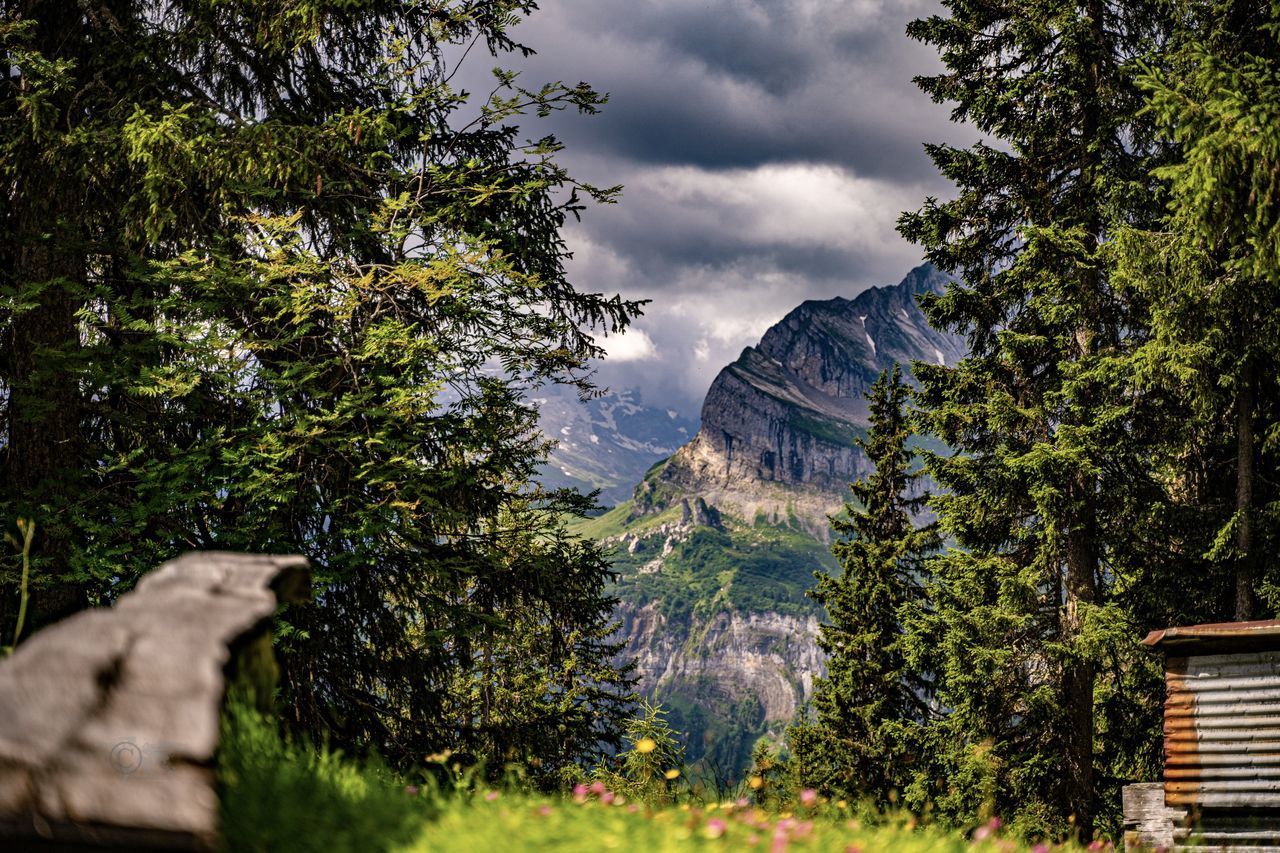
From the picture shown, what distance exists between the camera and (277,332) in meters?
8.06

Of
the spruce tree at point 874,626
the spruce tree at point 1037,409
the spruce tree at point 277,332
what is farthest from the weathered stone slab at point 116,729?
the spruce tree at point 874,626

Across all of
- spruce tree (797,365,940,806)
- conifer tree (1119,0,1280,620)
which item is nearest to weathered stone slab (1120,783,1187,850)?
conifer tree (1119,0,1280,620)

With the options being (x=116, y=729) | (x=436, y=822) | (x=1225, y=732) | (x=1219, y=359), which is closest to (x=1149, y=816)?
(x=1225, y=732)

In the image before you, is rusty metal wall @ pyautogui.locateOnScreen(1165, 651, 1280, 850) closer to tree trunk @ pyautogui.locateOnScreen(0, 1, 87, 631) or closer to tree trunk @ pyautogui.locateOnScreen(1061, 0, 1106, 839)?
tree trunk @ pyautogui.locateOnScreen(1061, 0, 1106, 839)

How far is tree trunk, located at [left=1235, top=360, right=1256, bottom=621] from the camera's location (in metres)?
12.5

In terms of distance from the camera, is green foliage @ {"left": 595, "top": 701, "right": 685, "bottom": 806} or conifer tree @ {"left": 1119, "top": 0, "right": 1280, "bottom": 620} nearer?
green foliage @ {"left": 595, "top": 701, "right": 685, "bottom": 806}

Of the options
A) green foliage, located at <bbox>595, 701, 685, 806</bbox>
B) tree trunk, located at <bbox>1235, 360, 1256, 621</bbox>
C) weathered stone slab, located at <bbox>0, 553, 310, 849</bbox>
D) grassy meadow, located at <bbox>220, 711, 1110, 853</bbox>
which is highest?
tree trunk, located at <bbox>1235, 360, 1256, 621</bbox>

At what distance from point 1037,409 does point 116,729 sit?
47.6ft

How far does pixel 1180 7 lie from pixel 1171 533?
8.29 metres

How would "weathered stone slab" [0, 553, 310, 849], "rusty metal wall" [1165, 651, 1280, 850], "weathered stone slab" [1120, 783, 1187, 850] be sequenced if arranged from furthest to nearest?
"weathered stone slab" [1120, 783, 1187, 850], "rusty metal wall" [1165, 651, 1280, 850], "weathered stone slab" [0, 553, 310, 849]

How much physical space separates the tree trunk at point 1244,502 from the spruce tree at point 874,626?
1001 centimetres

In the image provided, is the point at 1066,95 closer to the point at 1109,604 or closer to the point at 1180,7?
the point at 1180,7

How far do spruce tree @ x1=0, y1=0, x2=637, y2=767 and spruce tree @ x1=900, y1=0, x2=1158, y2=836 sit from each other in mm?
8757

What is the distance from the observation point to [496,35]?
410 inches
